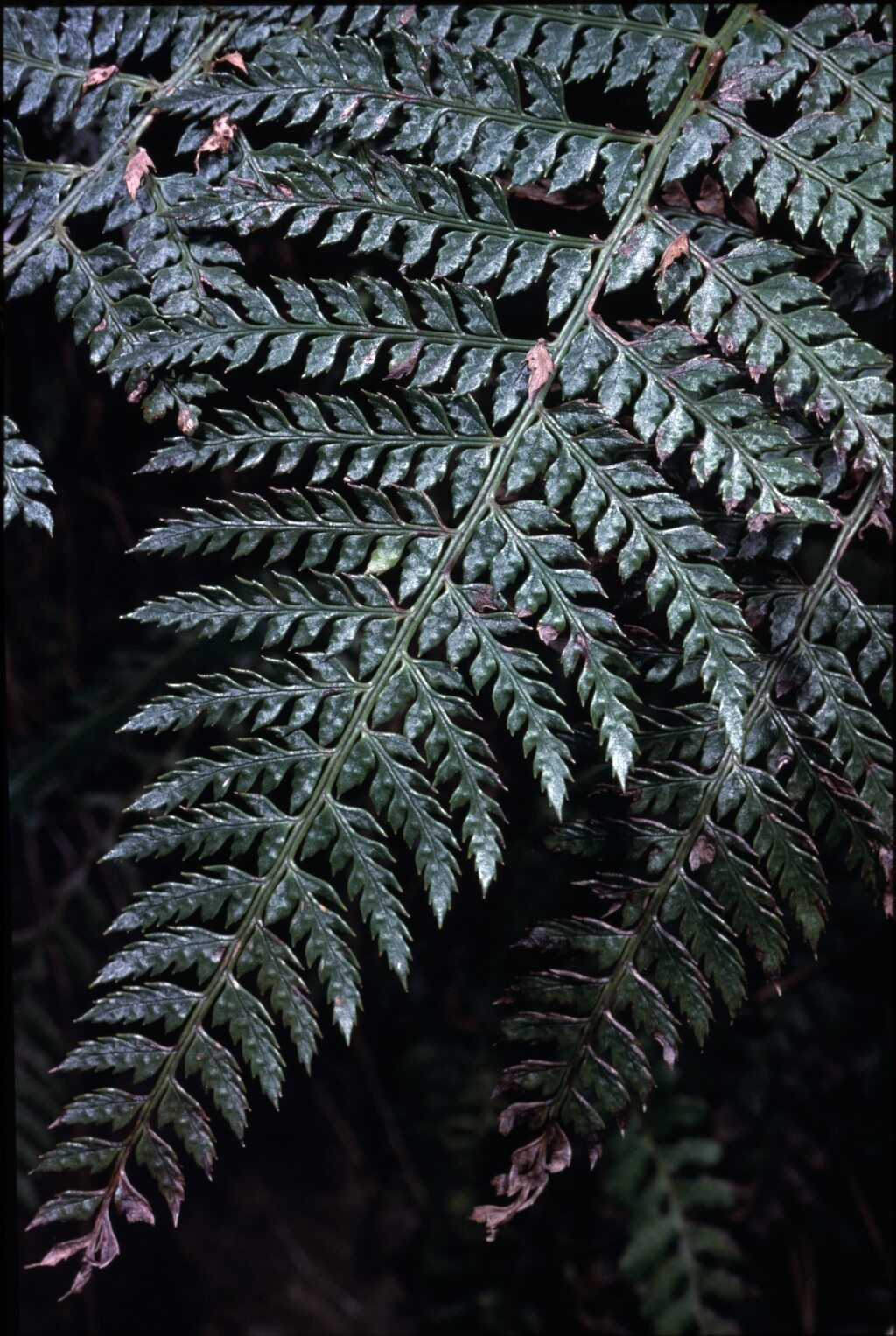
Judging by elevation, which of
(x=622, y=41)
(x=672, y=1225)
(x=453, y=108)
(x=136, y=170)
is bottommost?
(x=672, y=1225)

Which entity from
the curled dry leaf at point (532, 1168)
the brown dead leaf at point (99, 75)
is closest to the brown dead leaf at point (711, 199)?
the brown dead leaf at point (99, 75)

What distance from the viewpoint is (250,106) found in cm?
115

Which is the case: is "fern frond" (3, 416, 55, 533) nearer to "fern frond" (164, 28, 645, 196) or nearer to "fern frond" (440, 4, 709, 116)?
"fern frond" (164, 28, 645, 196)

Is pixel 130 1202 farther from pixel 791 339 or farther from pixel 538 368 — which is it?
pixel 791 339

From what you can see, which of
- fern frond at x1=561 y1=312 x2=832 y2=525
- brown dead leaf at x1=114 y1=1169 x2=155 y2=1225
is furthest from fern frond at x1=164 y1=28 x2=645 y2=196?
brown dead leaf at x1=114 y1=1169 x2=155 y2=1225

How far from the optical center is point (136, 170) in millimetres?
1181

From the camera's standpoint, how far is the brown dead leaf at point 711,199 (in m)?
1.16

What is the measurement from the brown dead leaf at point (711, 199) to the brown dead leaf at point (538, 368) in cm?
28

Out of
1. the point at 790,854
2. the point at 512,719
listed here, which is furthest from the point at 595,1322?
the point at 512,719

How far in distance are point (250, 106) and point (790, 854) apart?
3.53 feet

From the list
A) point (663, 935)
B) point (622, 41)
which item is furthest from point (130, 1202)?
point (622, 41)

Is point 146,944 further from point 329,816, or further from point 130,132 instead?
point 130,132

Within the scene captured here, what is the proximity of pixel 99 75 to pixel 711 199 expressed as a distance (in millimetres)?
795

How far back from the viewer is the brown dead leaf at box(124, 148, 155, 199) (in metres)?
1.17
